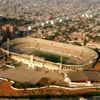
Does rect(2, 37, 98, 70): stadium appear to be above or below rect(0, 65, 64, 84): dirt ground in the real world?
above

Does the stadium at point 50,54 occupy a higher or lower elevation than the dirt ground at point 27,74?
higher

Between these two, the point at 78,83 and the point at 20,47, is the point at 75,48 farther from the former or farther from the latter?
the point at 78,83

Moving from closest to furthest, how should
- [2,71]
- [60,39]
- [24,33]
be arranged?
1. [2,71]
2. [60,39]
3. [24,33]

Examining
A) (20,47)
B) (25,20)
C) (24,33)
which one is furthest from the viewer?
(25,20)

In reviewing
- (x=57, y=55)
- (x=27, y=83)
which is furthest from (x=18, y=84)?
(x=57, y=55)

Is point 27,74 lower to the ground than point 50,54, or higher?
lower

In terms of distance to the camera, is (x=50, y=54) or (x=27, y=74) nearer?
(x=27, y=74)

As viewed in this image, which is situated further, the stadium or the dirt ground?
the stadium

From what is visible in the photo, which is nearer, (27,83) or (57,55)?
(27,83)
